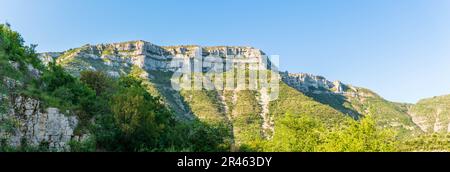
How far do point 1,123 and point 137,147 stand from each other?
7584 millimetres

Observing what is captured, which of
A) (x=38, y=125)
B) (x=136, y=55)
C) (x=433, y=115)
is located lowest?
(x=433, y=115)

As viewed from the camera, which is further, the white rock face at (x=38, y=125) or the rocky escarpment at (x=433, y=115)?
the rocky escarpment at (x=433, y=115)

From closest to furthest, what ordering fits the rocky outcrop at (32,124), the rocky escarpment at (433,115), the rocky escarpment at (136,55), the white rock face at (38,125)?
the rocky outcrop at (32,124), the white rock face at (38,125), the rocky escarpment at (136,55), the rocky escarpment at (433,115)

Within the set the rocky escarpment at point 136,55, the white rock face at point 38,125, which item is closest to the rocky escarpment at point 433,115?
the rocky escarpment at point 136,55

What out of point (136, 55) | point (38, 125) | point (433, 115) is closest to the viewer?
point (38, 125)

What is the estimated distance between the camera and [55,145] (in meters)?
22.9

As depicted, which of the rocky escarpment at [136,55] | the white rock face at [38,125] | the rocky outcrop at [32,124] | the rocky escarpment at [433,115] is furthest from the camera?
the rocky escarpment at [433,115]

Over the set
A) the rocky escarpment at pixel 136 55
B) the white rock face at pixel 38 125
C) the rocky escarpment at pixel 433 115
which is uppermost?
the rocky escarpment at pixel 136 55

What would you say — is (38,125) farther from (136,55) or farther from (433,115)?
(433,115)

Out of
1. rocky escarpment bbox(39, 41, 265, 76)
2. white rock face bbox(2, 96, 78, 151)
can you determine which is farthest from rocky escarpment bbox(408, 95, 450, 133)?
white rock face bbox(2, 96, 78, 151)

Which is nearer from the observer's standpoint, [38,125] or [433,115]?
[38,125]

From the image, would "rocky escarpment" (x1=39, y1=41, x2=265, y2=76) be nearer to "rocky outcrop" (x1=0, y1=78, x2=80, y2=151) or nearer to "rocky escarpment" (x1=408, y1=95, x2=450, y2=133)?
"rocky escarpment" (x1=408, y1=95, x2=450, y2=133)

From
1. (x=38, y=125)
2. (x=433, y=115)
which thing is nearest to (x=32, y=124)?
(x=38, y=125)

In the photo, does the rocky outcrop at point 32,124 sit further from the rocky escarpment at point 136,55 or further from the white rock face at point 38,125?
the rocky escarpment at point 136,55
